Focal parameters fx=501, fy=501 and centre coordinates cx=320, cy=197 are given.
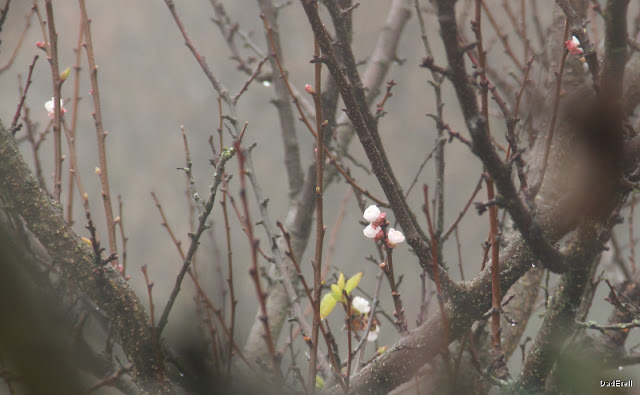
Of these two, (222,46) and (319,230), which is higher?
(222,46)

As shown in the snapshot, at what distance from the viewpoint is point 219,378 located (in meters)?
0.49

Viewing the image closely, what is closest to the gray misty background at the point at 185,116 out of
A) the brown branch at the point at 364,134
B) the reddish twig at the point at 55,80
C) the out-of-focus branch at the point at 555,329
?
the reddish twig at the point at 55,80

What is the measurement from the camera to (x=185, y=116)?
12.0ft

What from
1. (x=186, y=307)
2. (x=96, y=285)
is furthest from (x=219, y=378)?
(x=96, y=285)

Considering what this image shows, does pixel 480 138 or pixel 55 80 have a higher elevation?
pixel 55 80

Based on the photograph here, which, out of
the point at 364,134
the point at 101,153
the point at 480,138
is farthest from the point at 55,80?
the point at 480,138

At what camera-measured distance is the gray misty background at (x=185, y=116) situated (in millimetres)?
3402

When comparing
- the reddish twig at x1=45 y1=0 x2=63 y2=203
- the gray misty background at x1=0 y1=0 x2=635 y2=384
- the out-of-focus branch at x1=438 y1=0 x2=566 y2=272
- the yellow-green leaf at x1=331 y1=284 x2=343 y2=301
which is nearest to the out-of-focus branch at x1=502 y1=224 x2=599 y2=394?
the out-of-focus branch at x1=438 y1=0 x2=566 y2=272

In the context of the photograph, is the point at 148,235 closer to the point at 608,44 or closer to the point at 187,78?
the point at 187,78

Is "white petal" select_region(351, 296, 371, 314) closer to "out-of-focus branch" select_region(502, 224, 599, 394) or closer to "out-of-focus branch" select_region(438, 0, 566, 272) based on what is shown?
"out-of-focus branch" select_region(502, 224, 599, 394)

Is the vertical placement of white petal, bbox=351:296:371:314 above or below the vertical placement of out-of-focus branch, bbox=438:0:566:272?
above

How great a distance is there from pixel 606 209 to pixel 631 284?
68cm

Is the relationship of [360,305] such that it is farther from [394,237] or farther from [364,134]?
[364,134]

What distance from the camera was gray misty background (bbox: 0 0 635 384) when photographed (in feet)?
11.2
